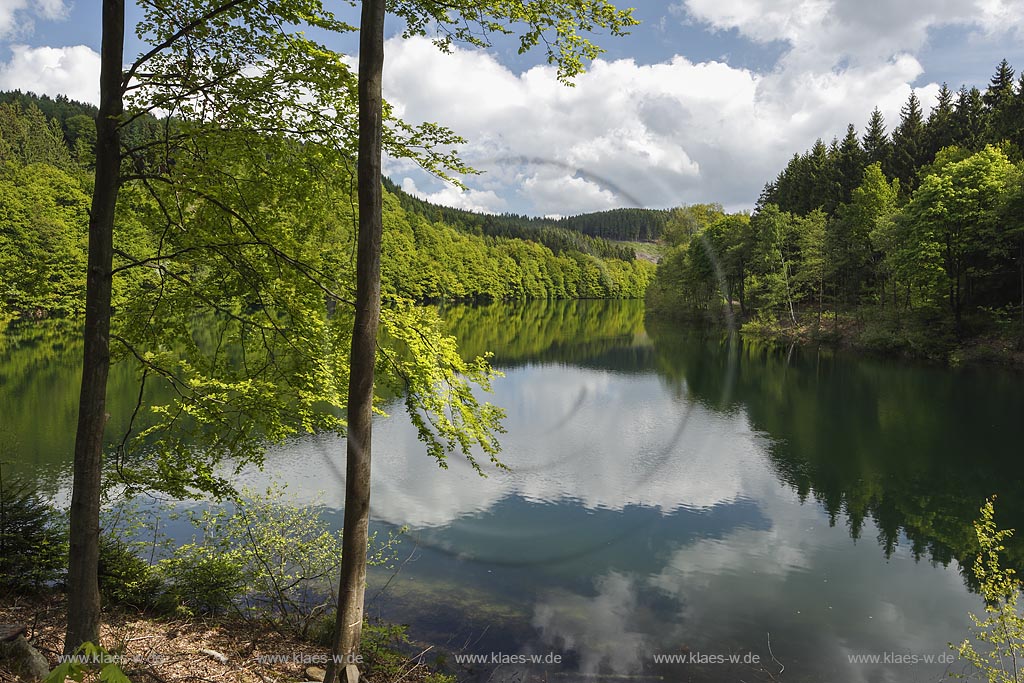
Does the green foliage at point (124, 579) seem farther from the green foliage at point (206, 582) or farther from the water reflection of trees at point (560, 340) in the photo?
the water reflection of trees at point (560, 340)

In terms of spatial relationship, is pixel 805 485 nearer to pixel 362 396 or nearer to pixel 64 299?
pixel 362 396

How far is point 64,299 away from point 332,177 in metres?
62.2

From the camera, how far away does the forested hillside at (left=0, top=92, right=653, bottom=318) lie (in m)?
7.16

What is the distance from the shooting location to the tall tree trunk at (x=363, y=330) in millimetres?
4859

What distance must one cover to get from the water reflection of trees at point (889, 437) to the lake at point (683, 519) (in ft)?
0.30

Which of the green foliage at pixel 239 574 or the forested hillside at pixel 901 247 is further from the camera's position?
the forested hillside at pixel 901 247

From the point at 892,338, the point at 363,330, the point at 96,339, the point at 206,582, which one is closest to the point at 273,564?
the point at 206,582

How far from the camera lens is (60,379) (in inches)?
1069

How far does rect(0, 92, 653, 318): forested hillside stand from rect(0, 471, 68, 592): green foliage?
3.13m

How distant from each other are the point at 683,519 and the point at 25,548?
1223 centimetres

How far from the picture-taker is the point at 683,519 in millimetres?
14250

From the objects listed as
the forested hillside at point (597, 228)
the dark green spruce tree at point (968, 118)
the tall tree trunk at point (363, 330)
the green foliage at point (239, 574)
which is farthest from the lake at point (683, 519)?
the dark green spruce tree at point (968, 118)

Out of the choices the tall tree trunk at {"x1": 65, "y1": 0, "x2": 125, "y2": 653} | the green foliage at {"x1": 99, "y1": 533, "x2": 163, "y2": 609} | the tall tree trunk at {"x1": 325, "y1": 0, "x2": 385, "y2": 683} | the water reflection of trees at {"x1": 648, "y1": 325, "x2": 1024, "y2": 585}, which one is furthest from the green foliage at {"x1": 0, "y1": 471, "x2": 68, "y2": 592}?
the water reflection of trees at {"x1": 648, "y1": 325, "x2": 1024, "y2": 585}

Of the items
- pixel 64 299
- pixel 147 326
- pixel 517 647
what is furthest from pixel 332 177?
pixel 64 299
